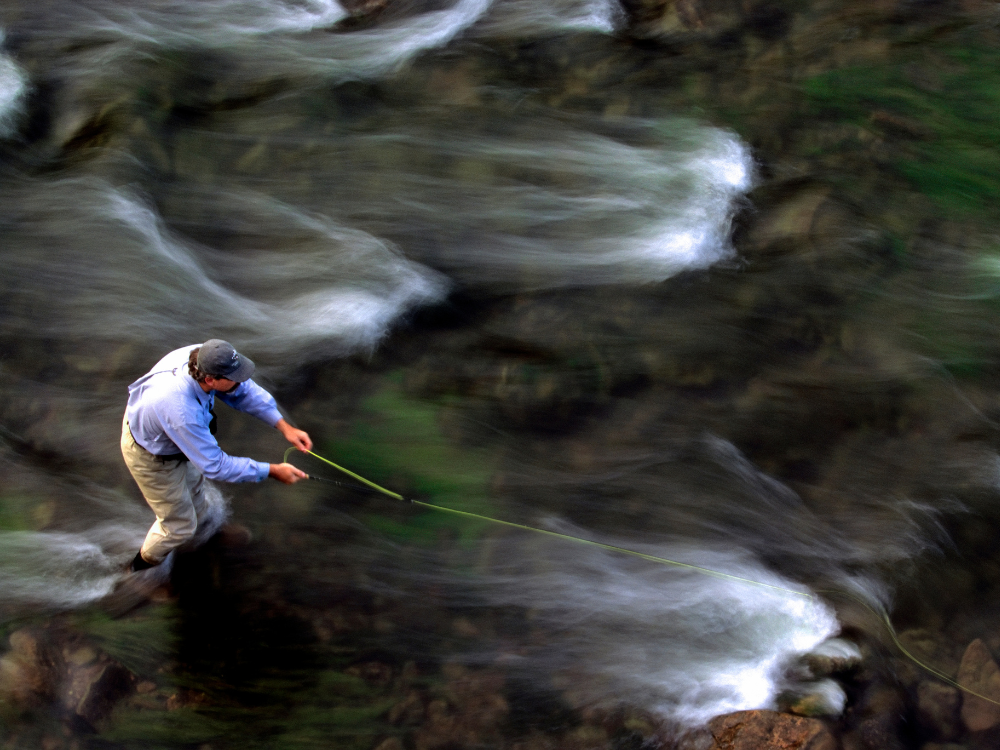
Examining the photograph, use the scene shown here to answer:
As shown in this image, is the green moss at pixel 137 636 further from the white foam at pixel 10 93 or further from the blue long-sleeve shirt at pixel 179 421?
the white foam at pixel 10 93

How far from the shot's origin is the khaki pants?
452cm

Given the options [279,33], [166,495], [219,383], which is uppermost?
[279,33]

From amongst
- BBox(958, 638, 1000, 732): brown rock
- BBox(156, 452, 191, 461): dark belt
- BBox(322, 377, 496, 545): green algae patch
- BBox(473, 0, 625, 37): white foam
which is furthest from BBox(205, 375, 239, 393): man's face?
BBox(473, 0, 625, 37): white foam

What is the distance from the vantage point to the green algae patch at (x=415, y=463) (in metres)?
5.67

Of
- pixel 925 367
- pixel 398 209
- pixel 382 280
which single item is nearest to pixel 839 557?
pixel 925 367

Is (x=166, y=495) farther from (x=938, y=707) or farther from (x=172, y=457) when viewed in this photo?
(x=938, y=707)

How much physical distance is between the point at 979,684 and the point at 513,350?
3.80 m

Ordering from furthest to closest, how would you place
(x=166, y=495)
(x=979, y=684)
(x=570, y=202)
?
(x=570, y=202)
(x=979, y=684)
(x=166, y=495)

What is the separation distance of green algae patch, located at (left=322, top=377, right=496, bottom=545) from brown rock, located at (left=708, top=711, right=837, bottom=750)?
1956 millimetres

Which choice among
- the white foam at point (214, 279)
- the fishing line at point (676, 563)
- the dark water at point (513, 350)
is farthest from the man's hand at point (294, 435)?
the white foam at point (214, 279)

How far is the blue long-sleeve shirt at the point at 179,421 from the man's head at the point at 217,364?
0.08 meters

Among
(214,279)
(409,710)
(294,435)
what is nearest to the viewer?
(409,710)

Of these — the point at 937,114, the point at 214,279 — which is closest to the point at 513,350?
the point at 214,279

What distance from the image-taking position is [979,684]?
201 inches
